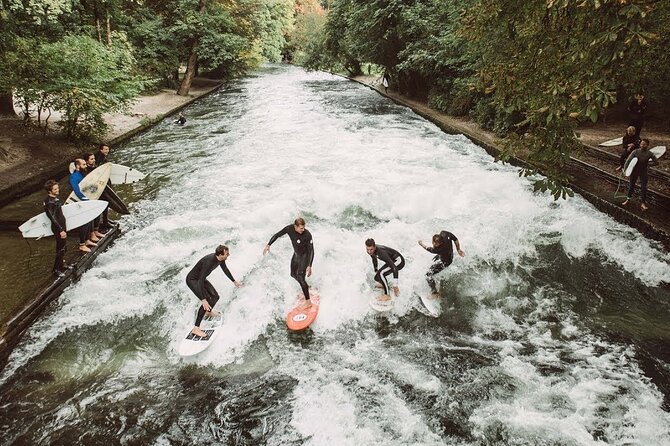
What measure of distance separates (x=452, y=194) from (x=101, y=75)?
12.7 m

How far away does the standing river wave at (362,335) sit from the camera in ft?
17.3

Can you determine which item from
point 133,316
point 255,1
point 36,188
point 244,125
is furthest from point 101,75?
point 255,1

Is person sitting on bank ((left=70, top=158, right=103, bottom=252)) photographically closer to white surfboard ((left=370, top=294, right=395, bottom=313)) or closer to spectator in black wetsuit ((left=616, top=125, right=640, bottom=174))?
white surfboard ((left=370, top=294, right=395, bottom=313))

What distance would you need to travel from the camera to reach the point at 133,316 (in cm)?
732

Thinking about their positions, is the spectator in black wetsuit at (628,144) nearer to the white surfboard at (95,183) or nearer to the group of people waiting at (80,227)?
the white surfboard at (95,183)

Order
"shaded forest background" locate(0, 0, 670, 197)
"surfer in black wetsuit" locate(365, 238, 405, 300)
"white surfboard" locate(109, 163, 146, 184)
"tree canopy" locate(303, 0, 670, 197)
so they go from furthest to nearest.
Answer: "white surfboard" locate(109, 163, 146, 184), "surfer in black wetsuit" locate(365, 238, 405, 300), "shaded forest background" locate(0, 0, 670, 197), "tree canopy" locate(303, 0, 670, 197)

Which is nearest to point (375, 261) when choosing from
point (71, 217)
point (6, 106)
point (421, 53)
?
point (71, 217)

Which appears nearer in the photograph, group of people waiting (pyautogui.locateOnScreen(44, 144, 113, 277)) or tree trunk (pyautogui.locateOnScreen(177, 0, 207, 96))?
group of people waiting (pyautogui.locateOnScreen(44, 144, 113, 277))

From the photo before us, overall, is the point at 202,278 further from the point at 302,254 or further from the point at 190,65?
the point at 190,65

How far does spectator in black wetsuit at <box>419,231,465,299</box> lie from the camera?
739 cm

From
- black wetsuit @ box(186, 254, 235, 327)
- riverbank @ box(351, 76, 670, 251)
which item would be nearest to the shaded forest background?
riverbank @ box(351, 76, 670, 251)

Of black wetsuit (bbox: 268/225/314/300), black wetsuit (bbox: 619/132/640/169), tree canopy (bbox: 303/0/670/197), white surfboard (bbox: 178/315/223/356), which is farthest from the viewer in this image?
black wetsuit (bbox: 619/132/640/169)

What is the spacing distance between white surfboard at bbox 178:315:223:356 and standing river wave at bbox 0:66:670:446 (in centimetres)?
15

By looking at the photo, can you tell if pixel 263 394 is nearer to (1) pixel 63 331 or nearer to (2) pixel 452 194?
(1) pixel 63 331
